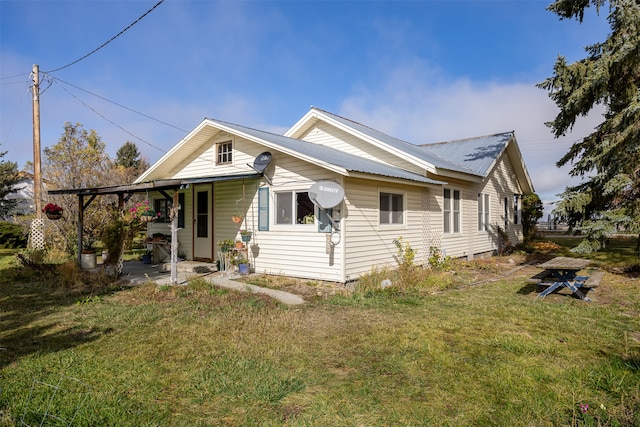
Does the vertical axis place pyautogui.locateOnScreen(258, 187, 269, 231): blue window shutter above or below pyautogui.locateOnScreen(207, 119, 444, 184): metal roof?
below

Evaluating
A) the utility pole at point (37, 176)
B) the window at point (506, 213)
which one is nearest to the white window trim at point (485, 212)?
the window at point (506, 213)

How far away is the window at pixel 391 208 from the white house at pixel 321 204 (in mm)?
31

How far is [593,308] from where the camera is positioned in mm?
6820

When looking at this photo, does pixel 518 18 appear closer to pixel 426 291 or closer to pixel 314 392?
pixel 426 291

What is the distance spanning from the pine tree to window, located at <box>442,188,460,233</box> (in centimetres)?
350

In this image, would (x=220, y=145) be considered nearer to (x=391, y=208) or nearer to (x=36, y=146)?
(x=391, y=208)

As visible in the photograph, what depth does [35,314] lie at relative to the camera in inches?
256

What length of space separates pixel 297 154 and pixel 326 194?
53.7 inches

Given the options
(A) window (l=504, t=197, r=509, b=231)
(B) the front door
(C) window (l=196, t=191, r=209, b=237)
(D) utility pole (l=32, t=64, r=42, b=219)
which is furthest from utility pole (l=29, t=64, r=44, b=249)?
(A) window (l=504, t=197, r=509, b=231)

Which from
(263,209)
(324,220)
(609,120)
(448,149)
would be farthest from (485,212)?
(263,209)

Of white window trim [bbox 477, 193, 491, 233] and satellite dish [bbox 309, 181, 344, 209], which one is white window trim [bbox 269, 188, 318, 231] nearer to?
satellite dish [bbox 309, 181, 344, 209]

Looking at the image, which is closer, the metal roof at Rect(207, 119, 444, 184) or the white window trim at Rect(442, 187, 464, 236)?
the metal roof at Rect(207, 119, 444, 184)

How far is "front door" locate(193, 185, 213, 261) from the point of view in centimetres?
1234

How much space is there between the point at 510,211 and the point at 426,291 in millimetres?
11911
